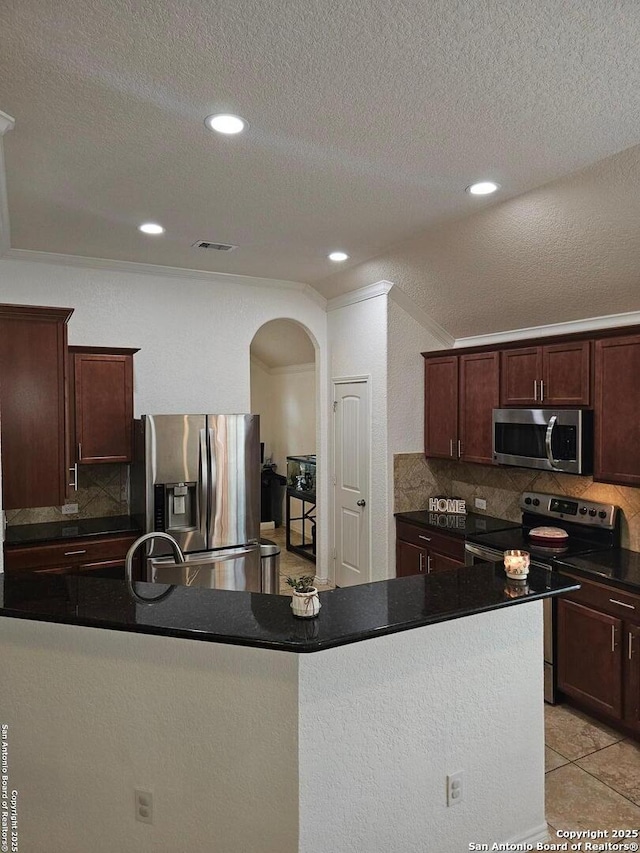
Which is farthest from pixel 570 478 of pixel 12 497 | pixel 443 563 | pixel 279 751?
pixel 12 497

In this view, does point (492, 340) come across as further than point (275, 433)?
No

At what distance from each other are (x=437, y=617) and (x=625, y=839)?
1433 mm

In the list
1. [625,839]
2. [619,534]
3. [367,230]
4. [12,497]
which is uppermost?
[367,230]

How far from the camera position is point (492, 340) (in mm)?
4602

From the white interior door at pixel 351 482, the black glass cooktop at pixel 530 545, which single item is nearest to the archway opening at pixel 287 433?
the white interior door at pixel 351 482

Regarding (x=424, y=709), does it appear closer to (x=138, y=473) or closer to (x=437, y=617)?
(x=437, y=617)

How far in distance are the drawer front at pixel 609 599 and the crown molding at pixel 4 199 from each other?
361 cm

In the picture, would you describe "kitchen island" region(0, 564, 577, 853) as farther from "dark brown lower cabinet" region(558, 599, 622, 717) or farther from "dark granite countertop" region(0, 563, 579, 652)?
"dark brown lower cabinet" region(558, 599, 622, 717)

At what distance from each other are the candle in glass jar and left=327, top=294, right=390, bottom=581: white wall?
2491mm

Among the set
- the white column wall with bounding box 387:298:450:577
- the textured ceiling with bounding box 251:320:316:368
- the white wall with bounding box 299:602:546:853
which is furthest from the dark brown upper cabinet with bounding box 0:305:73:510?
the textured ceiling with bounding box 251:320:316:368

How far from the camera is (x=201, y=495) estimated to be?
4.32m

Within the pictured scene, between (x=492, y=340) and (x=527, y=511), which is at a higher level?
(x=492, y=340)

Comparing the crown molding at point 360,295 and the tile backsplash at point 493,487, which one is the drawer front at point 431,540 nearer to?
the tile backsplash at point 493,487

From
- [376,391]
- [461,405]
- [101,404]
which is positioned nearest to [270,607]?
[101,404]
